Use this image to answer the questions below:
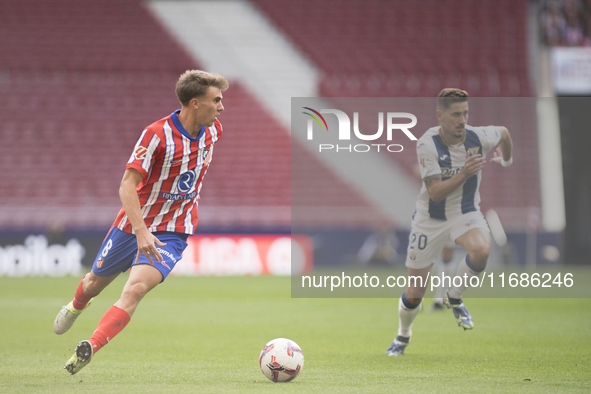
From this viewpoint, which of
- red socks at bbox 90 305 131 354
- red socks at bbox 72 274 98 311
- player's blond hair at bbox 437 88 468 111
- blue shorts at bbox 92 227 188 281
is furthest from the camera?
player's blond hair at bbox 437 88 468 111

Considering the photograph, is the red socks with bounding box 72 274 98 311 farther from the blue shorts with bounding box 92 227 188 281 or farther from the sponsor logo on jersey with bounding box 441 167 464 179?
the sponsor logo on jersey with bounding box 441 167 464 179

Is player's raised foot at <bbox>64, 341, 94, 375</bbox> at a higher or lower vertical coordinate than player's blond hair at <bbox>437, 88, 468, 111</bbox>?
lower

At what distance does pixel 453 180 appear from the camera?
6.22m

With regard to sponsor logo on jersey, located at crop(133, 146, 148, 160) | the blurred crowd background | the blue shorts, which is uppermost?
the blurred crowd background

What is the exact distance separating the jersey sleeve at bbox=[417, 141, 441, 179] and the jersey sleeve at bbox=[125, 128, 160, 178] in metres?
2.56

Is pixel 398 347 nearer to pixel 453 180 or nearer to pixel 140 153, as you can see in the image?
pixel 453 180

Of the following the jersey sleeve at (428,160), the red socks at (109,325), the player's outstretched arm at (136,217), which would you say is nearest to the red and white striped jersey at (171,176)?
the player's outstretched arm at (136,217)

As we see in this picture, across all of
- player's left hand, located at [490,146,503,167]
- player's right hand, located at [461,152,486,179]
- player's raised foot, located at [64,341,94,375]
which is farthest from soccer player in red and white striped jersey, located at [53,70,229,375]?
player's left hand, located at [490,146,503,167]

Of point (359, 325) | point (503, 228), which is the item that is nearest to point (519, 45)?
point (503, 228)

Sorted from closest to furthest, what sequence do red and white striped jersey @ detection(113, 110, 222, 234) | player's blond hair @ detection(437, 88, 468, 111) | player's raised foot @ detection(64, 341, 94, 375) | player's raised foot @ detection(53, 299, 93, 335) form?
player's raised foot @ detection(64, 341, 94, 375)
red and white striped jersey @ detection(113, 110, 222, 234)
player's raised foot @ detection(53, 299, 93, 335)
player's blond hair @ detection(437, 88, 468, 111)

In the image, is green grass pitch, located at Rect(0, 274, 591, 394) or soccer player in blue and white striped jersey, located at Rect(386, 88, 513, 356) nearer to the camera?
green grass pitch, located at Rect(0, 274, 591, 394)

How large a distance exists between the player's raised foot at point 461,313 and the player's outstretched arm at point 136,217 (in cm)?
295

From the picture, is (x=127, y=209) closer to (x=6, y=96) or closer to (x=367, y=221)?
(x=367, y=221)

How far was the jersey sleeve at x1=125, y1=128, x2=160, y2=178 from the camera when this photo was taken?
4867 mm
